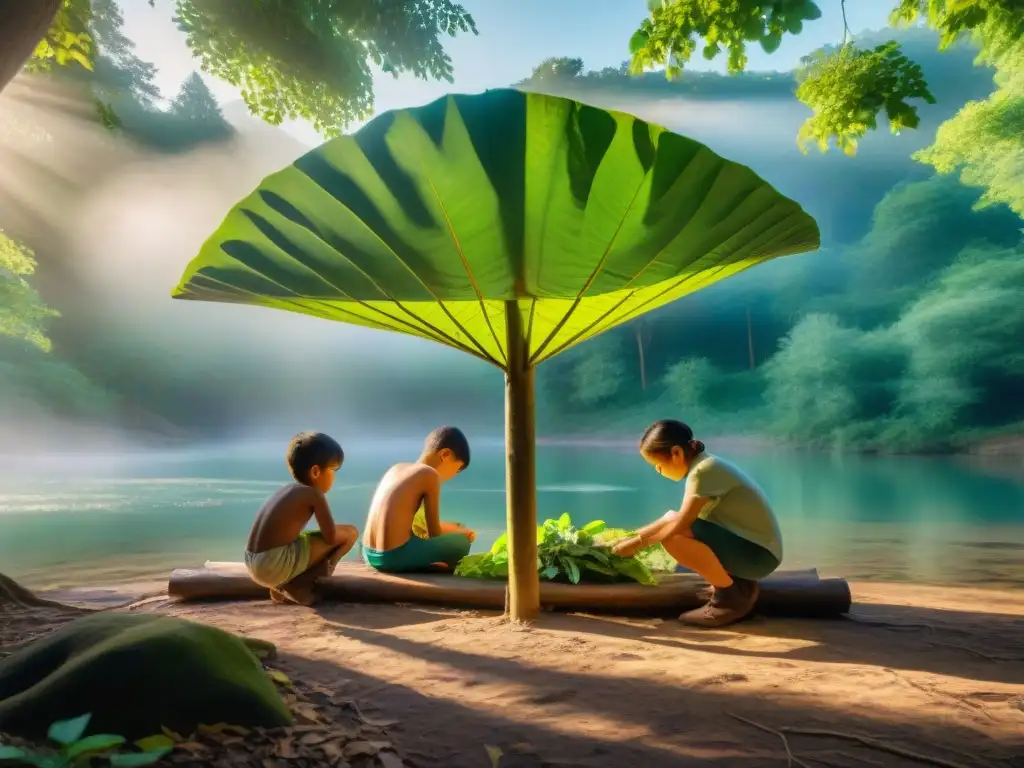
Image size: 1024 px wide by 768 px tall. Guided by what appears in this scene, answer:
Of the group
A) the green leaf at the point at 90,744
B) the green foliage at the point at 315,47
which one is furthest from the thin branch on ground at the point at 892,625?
the green foliage at the point at 315,47

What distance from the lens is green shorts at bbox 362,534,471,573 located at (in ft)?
11.1

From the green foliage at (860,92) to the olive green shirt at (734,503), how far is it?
224 centimetres

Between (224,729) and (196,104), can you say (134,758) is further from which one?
(196,104)

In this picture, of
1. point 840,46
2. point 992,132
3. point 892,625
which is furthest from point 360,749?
point 992,132

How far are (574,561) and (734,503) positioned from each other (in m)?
0.76

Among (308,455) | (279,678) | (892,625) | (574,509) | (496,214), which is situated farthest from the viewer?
(574,509)

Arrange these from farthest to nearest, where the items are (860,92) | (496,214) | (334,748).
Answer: (860,92) < (496,214) < (334,748)

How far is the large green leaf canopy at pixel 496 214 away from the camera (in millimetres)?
2213

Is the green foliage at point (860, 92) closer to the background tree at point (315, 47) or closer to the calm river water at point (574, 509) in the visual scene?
the calm river water at point (574, 509)

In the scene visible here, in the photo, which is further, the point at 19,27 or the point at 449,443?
the point at 449,443

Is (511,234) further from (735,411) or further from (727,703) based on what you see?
(735,411)

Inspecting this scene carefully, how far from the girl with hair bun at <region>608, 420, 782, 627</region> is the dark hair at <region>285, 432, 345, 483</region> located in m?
1.46

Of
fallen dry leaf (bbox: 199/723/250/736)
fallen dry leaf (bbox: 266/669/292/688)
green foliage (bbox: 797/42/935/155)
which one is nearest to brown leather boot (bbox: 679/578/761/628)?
fallen dry leaf (bbox: 266/669/292/688)

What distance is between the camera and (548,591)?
2996mm
